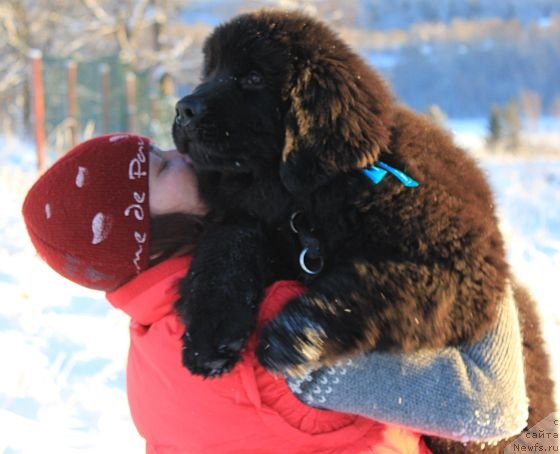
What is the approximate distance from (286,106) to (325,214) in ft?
1.06

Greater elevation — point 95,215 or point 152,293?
point 95,215

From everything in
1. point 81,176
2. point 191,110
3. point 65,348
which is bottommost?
point 65,348

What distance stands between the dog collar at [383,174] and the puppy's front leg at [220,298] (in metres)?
0.37

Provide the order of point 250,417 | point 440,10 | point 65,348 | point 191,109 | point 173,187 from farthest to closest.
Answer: point 440,10, point 65,348, point 173,187, point 191,109, point 250,417

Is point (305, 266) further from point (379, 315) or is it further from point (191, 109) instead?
point (191, 109)

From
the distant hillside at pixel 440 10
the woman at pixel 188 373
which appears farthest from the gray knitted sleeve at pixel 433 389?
the distant hillside at pixel 440 10

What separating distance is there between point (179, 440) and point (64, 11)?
977 inches

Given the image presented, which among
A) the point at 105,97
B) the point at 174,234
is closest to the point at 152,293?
the point at 174,234

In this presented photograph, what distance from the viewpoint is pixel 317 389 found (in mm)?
1418

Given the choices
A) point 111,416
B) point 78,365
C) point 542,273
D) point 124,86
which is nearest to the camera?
point 111,416

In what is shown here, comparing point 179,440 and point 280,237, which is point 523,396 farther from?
point 179,440

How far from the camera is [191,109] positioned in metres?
1.68

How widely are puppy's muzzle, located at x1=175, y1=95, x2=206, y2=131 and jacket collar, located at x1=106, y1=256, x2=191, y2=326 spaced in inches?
15.6

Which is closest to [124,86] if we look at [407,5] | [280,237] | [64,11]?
[64,11]
